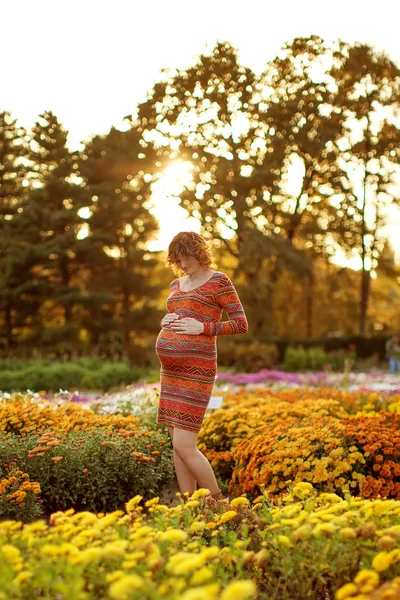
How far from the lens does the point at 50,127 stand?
19875 mm

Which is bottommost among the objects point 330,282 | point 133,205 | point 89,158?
point 330,282

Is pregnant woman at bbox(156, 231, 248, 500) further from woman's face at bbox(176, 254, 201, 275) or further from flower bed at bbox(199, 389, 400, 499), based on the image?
flower bed at bbox(199, 389, 400, 499)

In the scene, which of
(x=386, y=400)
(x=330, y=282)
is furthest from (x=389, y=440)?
(x=330, y=282)

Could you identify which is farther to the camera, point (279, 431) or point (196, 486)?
point (279, 431)

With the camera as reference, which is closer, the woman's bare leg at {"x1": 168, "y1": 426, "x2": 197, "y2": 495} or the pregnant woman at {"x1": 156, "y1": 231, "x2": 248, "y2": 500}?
the pregnant woman at {"x1": 156, "y1": 231, "x2": 248, "y2": 500}

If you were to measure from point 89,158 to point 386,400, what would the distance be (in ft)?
51.9

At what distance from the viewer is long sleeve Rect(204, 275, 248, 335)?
3619 millimetres

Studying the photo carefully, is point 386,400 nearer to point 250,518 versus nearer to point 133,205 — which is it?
point 250,518

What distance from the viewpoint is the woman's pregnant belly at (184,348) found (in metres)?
3.64

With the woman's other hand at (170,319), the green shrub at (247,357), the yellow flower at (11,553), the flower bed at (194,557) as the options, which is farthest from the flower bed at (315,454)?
the green shrub at (247,357)

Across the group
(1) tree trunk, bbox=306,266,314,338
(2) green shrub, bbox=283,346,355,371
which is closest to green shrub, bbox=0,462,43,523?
(2) green shrub, bbox=283,346,355,371

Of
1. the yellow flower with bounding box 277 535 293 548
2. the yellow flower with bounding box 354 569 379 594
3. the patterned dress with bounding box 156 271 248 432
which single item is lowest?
the yellow flower with bounding box 277 535 293 548

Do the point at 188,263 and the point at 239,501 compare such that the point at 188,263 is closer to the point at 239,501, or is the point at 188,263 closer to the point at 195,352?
the point at 195,352

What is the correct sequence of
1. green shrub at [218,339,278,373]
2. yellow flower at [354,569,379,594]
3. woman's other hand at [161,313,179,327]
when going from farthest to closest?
green shrub at [218,339,278,373], woman's other hand at [161,313,179,327], yellow flower at [354,569,379,594]
